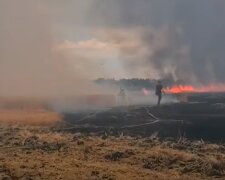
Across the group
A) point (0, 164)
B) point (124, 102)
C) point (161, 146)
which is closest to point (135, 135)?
point (161, 146)

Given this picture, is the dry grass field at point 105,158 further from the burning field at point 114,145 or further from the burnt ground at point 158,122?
the burnt ground at point 158,122

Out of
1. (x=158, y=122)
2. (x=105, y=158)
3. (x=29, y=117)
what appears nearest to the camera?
(x=105, y=158)

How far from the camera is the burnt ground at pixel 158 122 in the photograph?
49.1 m

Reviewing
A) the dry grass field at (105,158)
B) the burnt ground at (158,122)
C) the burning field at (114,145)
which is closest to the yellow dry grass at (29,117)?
the burning field at (114,145)

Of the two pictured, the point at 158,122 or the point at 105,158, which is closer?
the point at 105,158

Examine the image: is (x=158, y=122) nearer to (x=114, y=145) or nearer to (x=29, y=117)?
(x=29, y=117)

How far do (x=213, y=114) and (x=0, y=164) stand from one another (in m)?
39.6

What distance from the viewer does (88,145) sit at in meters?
39.6

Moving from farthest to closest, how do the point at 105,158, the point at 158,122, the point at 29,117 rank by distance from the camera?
the point at 29,117 < the point at 158,122 < the point at 105,158

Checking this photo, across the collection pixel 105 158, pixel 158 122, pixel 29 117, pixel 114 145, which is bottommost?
pixel 105 158

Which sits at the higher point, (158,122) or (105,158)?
(158,122)

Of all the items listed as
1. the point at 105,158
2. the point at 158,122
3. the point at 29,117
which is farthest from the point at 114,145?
the point at 29,117

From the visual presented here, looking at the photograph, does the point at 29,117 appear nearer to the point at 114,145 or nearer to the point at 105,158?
the point at 114,145

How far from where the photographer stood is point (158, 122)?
5816cm
